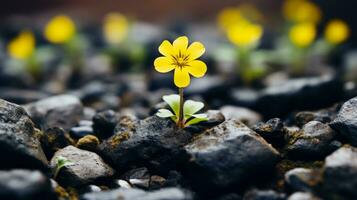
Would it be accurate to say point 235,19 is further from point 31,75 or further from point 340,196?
point 340,196

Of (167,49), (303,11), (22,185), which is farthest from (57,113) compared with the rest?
(303,11)

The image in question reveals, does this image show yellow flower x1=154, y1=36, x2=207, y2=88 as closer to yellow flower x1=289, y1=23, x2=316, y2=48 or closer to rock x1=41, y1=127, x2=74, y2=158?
rock x1=41, y1=127, x2=74, y2=158

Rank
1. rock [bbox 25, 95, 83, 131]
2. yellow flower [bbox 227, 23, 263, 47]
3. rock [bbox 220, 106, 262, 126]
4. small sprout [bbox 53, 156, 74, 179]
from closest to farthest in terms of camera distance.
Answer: small sprout [bbox 53, 156, 74, 179], rock [bbox 25, 95, 83, 131], rock [bbox 220, 106, 262, 126], yellow flower [bbox 227, 23, 263, 47]

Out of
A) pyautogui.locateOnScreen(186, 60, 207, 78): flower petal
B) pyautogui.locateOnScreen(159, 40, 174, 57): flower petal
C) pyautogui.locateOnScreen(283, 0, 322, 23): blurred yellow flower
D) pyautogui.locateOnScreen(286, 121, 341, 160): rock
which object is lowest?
pyautogui.locateOnScreen(286, 121, 341, 160): rock

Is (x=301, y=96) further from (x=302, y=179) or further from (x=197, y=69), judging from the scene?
(x=302, y=179)

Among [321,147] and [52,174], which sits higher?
[321,147]

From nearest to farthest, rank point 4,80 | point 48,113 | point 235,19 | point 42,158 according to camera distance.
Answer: point 42,158
point 48,113
point 4,80
point 235,19

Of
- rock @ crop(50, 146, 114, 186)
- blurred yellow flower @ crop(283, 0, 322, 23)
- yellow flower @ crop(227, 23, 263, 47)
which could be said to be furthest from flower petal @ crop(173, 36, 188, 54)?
blurred yellow flower @ crop(283, 0, 322, 23)

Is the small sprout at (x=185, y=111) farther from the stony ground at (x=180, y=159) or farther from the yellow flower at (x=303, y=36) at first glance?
the yellow flower at (x=303, y=36)

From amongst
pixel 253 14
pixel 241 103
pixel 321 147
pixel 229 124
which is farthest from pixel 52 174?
pixel 253 14
